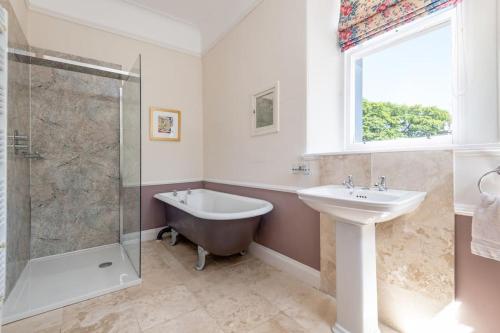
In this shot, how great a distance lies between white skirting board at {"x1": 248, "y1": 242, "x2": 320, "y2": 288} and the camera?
1.91 meters

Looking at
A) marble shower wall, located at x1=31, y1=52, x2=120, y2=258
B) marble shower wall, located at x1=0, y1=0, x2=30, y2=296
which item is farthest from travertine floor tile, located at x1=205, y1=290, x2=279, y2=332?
marble shower wall, located at x1=31, y1=52, x2=120, y2=258

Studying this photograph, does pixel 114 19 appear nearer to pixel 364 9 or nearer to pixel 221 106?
→ pixel 221 106

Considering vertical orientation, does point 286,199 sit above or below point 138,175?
below

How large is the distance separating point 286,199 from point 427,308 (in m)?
1.19

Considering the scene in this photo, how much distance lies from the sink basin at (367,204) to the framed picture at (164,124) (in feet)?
7.95

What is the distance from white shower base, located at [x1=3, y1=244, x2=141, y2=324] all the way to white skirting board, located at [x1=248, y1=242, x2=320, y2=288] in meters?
1.15

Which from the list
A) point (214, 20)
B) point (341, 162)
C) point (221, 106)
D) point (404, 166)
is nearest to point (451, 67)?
point (404, 166)

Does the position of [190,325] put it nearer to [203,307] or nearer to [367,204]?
[203,307]

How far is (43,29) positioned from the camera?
97.9 inches

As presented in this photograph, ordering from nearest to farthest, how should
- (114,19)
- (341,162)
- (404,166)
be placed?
(404,166), (341,162), (114,19)

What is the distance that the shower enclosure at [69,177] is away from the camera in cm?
186

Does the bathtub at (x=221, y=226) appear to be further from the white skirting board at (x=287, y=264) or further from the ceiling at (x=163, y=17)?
the ceiling at (x=163, y=17)

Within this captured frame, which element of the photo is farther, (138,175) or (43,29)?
(43,29)

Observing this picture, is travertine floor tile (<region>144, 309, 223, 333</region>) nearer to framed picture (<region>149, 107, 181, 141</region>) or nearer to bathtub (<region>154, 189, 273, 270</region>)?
bathtub (<region>154, 189, 273, 270</region>)
